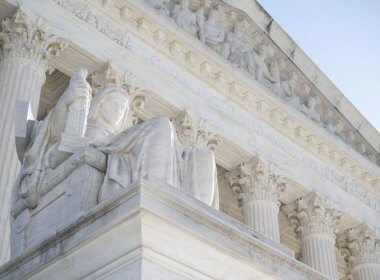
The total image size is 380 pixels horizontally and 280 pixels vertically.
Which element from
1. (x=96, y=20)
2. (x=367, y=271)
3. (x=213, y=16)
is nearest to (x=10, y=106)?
(x=96, y=20)

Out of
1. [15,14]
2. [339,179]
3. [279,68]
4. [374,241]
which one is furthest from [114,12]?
[374,241]

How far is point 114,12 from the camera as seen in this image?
54.2 ft

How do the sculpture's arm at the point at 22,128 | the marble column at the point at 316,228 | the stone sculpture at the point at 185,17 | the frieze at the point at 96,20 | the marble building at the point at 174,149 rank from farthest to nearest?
the marble column at the point at 316,228, the stone sculpture at the point at 185,17, the frieze at the point at 96,20, the sculpture's arm at the point at 22,128, the marble building at the point at 174,149

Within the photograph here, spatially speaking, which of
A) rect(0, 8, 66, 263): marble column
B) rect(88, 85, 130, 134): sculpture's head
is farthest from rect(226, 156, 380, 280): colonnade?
rect(88, 85, 130, 134): sculpture's head

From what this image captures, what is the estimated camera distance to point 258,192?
59.8 feet

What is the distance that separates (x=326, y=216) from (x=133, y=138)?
16.0 metres

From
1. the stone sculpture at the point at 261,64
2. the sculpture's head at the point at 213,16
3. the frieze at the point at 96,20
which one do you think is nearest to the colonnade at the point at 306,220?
the stone sculpture at the point at 261,64

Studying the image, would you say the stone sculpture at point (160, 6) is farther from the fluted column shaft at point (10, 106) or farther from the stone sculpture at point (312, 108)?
the stone sculpture at point (312, 108)

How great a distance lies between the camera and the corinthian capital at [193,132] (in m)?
16.8

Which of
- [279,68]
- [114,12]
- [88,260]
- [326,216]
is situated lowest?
[88,260]

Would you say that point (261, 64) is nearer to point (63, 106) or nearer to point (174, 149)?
point (63, 106)

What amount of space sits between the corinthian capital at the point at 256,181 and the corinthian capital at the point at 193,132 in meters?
1.57

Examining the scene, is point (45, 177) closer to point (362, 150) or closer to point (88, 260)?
point (88, 260)

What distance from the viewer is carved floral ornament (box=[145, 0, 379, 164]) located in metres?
19.3
